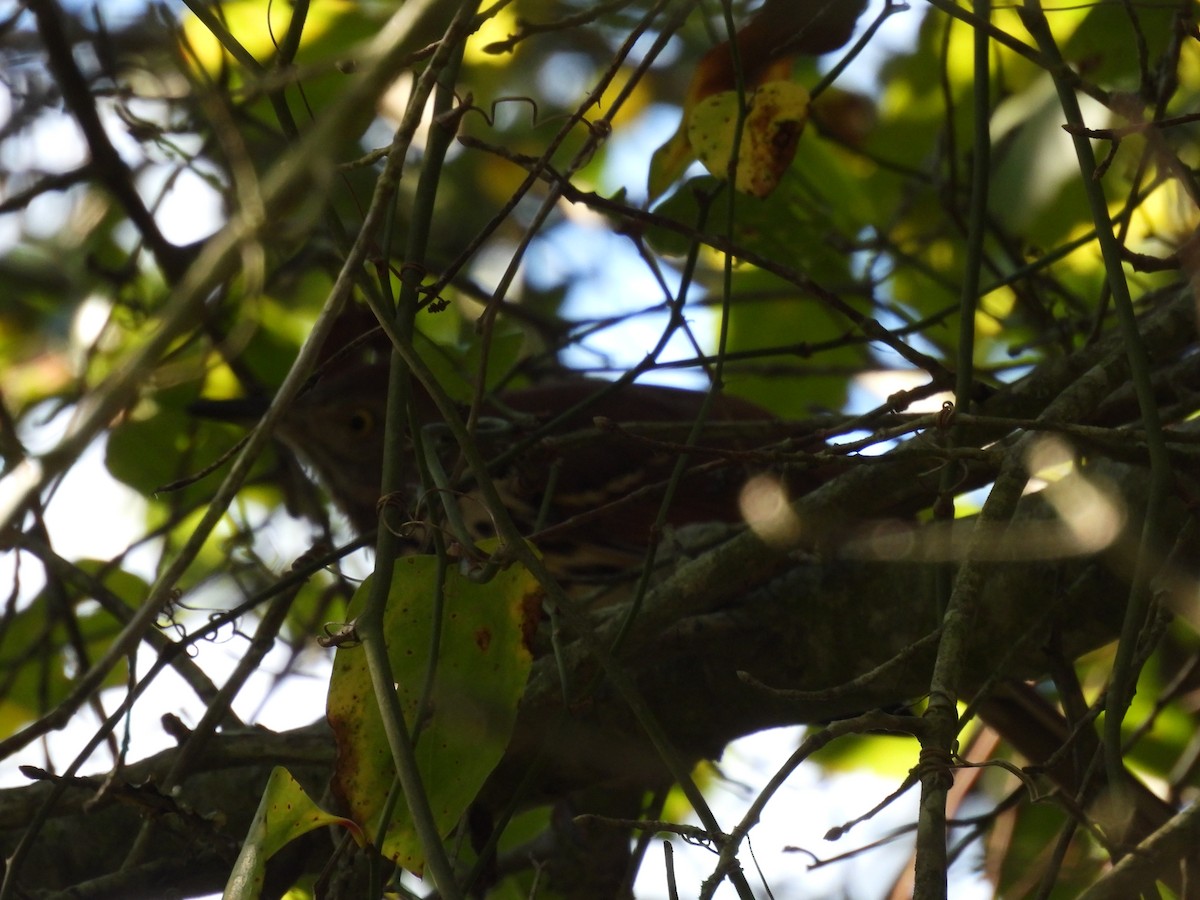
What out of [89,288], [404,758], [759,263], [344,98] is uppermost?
[89,288]

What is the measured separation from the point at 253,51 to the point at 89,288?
70 cm

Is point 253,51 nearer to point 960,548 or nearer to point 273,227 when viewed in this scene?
point 960,548

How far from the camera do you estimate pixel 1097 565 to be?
6.63 ft

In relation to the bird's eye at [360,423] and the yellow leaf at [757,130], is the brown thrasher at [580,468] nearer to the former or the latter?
the bird's eye at [360,423]

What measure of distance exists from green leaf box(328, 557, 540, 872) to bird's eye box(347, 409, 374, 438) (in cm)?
246

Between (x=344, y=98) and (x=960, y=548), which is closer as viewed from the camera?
(x=344, y=98)

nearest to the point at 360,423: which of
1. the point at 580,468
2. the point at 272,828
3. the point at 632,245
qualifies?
the point at 580,468

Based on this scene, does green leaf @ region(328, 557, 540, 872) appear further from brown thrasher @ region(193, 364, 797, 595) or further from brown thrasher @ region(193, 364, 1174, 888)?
brown thrasher @ region(193, 364, 797, 595)

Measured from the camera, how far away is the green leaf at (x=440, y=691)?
1.41 meters

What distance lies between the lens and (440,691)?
1.46 m

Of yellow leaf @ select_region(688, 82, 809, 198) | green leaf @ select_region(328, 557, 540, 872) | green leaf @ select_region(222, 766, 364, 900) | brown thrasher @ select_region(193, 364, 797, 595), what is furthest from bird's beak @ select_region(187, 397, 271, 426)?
green leaf @ select_region(222, 766, 364, 900)

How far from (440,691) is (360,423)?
8.37ft

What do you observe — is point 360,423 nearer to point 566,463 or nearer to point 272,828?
point 566,463

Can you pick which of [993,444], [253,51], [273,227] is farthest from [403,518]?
[253,51]
